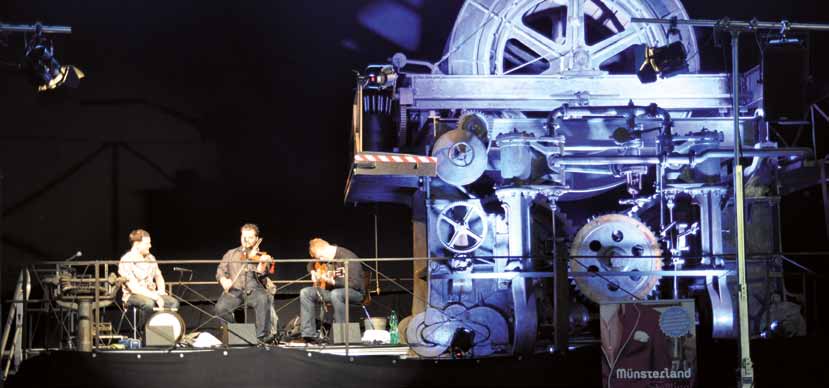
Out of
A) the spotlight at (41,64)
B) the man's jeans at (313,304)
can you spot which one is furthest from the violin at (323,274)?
the spotlight at (41,64)

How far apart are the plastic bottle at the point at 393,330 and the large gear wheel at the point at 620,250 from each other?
8.53 ft

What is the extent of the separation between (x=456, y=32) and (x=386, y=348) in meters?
4.54

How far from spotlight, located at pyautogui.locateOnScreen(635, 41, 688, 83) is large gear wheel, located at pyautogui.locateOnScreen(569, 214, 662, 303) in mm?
1962

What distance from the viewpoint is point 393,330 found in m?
17.7

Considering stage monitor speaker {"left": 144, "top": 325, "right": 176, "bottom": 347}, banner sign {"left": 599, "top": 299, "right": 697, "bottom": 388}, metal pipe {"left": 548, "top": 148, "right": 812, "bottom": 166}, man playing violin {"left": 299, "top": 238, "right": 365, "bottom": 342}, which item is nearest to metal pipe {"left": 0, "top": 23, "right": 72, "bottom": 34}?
stage monitor speaker {"left": 144, "top": 325, "right": 176, "bottom": 347}

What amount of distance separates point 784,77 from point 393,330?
660 centimetres

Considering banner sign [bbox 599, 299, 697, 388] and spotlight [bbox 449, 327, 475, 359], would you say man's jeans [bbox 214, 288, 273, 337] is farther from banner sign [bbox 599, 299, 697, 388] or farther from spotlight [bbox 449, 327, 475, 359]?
banner sign [bbox 599, 299, 697, 388]

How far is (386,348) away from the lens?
1560 cm

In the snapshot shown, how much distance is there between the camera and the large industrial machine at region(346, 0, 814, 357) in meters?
16.0

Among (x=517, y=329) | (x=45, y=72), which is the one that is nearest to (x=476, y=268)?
(x=517, y=329)

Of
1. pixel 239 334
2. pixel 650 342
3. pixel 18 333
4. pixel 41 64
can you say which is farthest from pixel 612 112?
pixel 18 333

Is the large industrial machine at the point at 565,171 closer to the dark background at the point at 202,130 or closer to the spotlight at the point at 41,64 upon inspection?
the dark background at the point at 202,130

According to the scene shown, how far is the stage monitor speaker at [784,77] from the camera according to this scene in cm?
1648

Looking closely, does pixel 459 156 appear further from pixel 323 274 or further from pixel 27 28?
pixel 27 28
